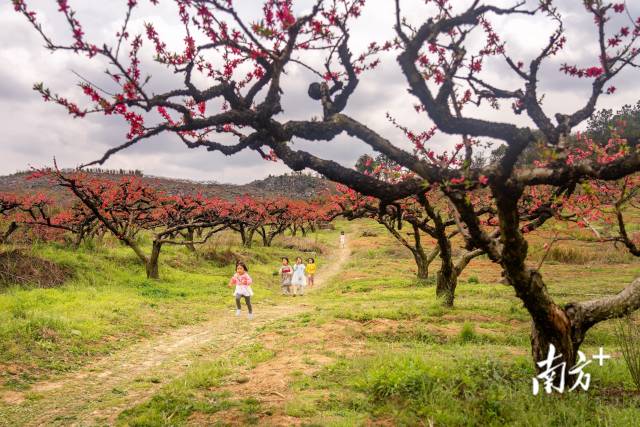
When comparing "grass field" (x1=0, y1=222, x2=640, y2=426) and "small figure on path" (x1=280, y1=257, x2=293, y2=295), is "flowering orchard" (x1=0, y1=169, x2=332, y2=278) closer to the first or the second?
"grass field" (x1=0, y1=222, x2=640, y2=426)

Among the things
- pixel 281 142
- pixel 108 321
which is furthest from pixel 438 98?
pixel 108 321

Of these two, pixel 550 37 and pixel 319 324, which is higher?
pixel 550 37

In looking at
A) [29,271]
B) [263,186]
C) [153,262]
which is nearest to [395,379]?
[29,271]

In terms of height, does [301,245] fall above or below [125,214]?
below

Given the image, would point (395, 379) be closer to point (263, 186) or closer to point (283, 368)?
point (283, 368)

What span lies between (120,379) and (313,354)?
362 cm

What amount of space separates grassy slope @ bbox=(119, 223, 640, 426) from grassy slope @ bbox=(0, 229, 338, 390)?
3.06 metres

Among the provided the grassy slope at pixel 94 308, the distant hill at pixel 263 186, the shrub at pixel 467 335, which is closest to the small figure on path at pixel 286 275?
the grassy slope at pixel 94 308

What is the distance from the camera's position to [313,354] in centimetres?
924

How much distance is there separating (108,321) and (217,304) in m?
4.96

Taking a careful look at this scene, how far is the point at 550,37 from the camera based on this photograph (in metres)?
7.31

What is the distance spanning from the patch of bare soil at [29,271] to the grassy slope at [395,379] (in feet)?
26.5

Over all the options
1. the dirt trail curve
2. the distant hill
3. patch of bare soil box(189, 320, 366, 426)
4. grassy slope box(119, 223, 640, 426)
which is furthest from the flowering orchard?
the distant hill

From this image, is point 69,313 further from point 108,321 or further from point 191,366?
point 191,366
